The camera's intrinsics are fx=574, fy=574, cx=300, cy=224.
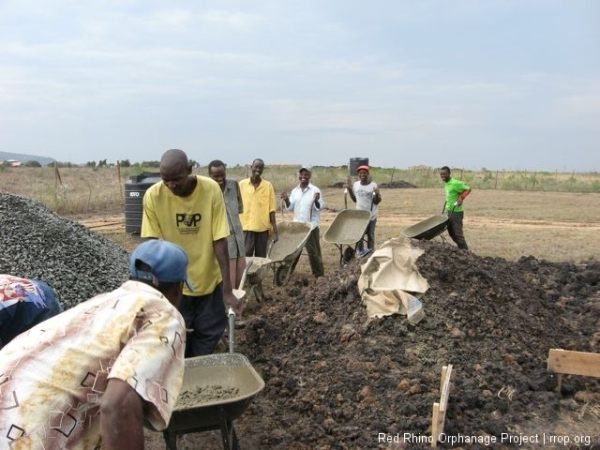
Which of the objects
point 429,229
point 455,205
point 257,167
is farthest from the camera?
point 455,205

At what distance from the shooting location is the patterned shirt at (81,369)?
1.49m

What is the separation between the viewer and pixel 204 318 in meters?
3.79

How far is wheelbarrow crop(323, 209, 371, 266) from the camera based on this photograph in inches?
343

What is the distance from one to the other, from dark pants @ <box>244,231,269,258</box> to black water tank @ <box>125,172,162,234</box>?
455 cm

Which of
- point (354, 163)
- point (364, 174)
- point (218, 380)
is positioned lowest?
point (218, 380)

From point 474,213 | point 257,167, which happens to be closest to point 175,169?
point 257,167

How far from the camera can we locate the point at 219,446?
12.1ft

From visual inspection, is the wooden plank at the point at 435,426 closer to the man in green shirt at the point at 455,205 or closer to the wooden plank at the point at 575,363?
the wooden plank at the point at 575,363

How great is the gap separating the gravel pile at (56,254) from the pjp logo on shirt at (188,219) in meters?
2.39

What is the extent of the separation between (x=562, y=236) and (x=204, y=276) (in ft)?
36.5

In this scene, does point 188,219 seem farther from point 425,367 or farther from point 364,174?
point 364,174

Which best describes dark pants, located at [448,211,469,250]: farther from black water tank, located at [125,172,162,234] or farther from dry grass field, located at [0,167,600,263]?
black water tank, located at [125,172,162,234]

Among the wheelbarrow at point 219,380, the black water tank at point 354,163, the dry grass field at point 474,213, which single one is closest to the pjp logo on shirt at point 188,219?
the wheelbarrow at point 219,380

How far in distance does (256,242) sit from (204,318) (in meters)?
3.61
